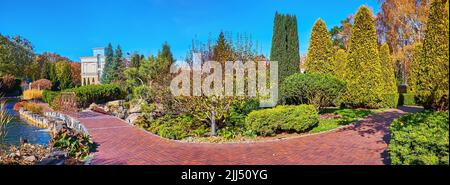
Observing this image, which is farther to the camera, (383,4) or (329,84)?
(383,4)

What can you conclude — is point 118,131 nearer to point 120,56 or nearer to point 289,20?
point 289,20

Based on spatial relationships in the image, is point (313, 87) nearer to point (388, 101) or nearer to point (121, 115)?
point (388, 101)

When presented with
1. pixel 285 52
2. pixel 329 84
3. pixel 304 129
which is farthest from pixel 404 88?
pixel 304 129

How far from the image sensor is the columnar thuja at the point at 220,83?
806 cm

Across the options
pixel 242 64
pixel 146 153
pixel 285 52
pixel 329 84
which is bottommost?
pixel 146 153

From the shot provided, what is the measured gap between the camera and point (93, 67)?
4553 centimetres

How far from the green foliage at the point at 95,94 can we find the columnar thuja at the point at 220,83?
1150cm

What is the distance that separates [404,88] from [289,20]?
13.6m

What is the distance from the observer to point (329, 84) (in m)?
9.39

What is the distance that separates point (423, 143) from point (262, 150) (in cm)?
313

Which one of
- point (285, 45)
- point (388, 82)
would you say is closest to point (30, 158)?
point (285, 45)

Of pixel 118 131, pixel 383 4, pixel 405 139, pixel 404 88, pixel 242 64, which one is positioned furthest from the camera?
pixel 383 4

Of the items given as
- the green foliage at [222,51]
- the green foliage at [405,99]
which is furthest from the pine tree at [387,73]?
the green foliage at [222,51]
